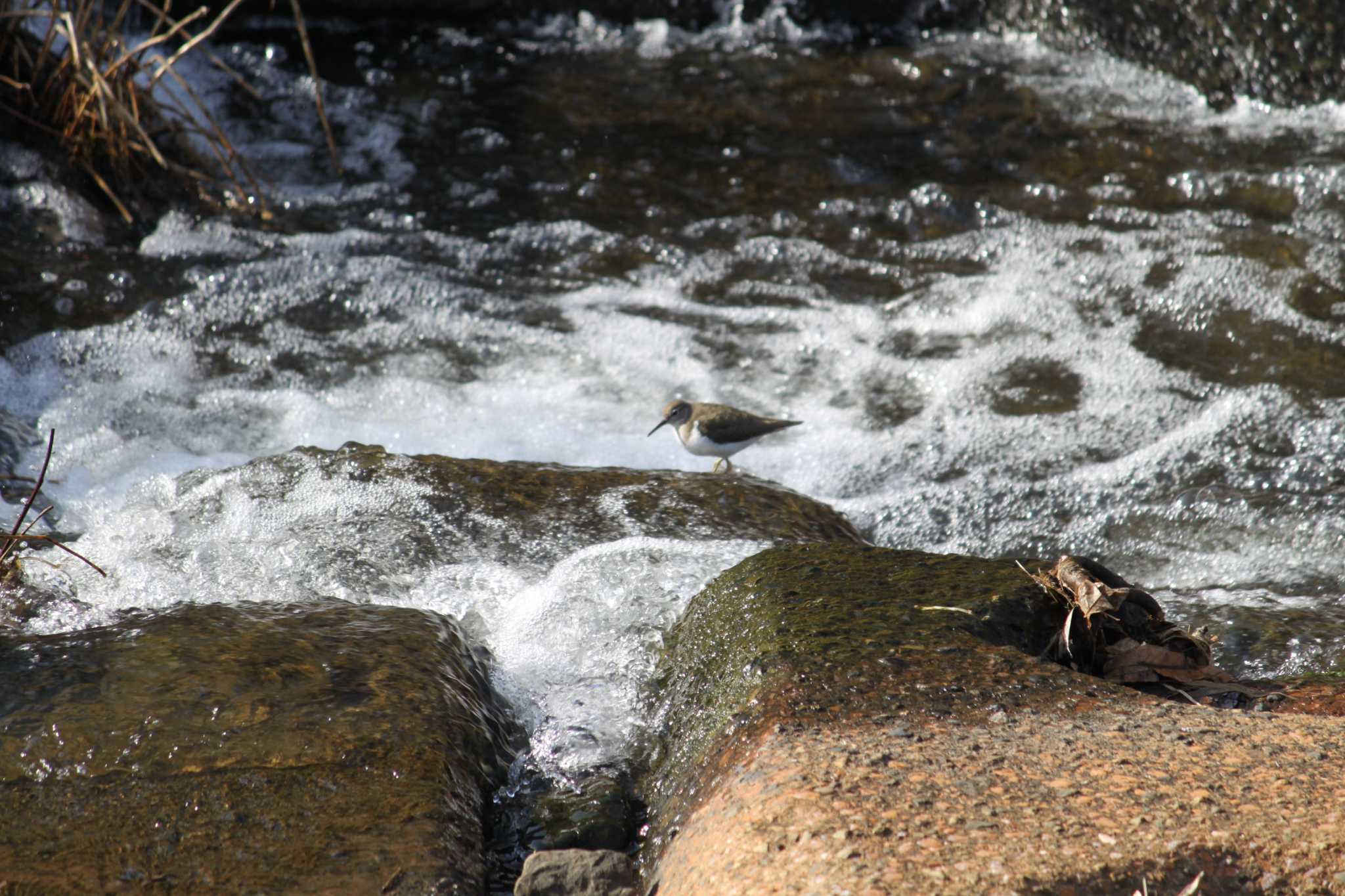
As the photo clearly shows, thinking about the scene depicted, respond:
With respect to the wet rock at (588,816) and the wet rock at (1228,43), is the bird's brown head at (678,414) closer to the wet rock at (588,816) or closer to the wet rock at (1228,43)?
the wet rock at (588,816)

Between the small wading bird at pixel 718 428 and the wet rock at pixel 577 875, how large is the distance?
2.66m

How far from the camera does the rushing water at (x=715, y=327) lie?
4055 millimetres

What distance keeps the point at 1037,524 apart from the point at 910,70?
17.0 feet

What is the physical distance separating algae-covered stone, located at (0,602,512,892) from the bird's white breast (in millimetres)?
2127

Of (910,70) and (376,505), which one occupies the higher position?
(910,70)

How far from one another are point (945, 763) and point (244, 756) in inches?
62.6

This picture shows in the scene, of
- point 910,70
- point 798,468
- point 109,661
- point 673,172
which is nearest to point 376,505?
point 109,661

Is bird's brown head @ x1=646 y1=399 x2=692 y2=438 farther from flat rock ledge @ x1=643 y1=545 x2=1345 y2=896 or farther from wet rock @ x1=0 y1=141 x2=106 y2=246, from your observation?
wet rock @ x1=0 y1=141 x2=106 y2=246

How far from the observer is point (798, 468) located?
18.5 feet

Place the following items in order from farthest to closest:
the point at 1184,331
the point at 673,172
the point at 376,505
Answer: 1. the point at 673,172
2. the point at 1184,331
3. the point at 376,505

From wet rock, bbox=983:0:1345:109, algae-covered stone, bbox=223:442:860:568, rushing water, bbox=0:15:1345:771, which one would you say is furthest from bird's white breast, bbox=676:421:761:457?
wet rock, bbox=983:0:1345:109

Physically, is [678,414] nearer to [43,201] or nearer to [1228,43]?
[43,201]

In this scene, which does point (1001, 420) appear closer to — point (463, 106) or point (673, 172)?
point (673, 172)

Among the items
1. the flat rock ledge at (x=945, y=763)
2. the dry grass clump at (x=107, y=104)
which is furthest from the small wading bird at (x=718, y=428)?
the dry grass clump at (x=107, y=104)
